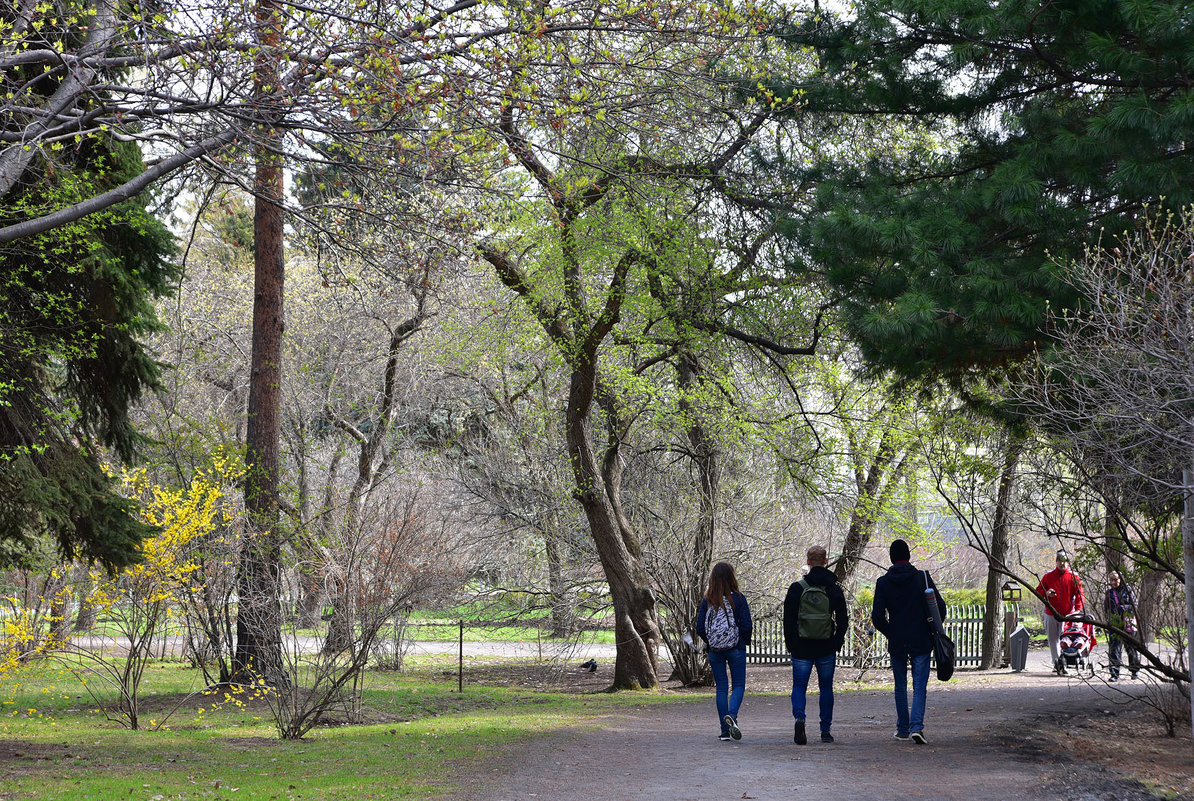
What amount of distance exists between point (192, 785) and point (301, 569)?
5494 mm

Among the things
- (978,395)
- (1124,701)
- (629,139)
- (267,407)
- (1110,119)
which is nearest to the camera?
(1110,119)

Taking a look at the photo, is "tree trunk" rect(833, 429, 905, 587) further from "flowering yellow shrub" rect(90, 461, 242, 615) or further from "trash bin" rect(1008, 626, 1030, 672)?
"flowering yellow shrub" rect(90, 461, 242, 615)

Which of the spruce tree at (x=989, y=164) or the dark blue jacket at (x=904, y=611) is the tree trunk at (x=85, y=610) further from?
the spruce tree at (x=989, y=164)

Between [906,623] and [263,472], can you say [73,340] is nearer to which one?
[263,472]

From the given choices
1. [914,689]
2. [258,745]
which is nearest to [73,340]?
[258,745]

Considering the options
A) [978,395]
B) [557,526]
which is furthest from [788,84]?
[557,526]

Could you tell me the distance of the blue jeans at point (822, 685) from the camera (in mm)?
9133

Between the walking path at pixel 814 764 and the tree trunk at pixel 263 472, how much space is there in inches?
150

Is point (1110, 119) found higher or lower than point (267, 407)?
higher

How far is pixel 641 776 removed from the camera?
7.78 meters

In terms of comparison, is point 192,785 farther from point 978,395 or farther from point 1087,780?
point 978,395

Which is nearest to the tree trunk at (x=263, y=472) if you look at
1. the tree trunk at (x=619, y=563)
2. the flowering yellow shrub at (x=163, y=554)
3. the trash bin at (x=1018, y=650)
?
the flowering yellow shrub at (x=163, y=554)

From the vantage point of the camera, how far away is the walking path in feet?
23.1

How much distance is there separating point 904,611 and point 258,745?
633 cm
